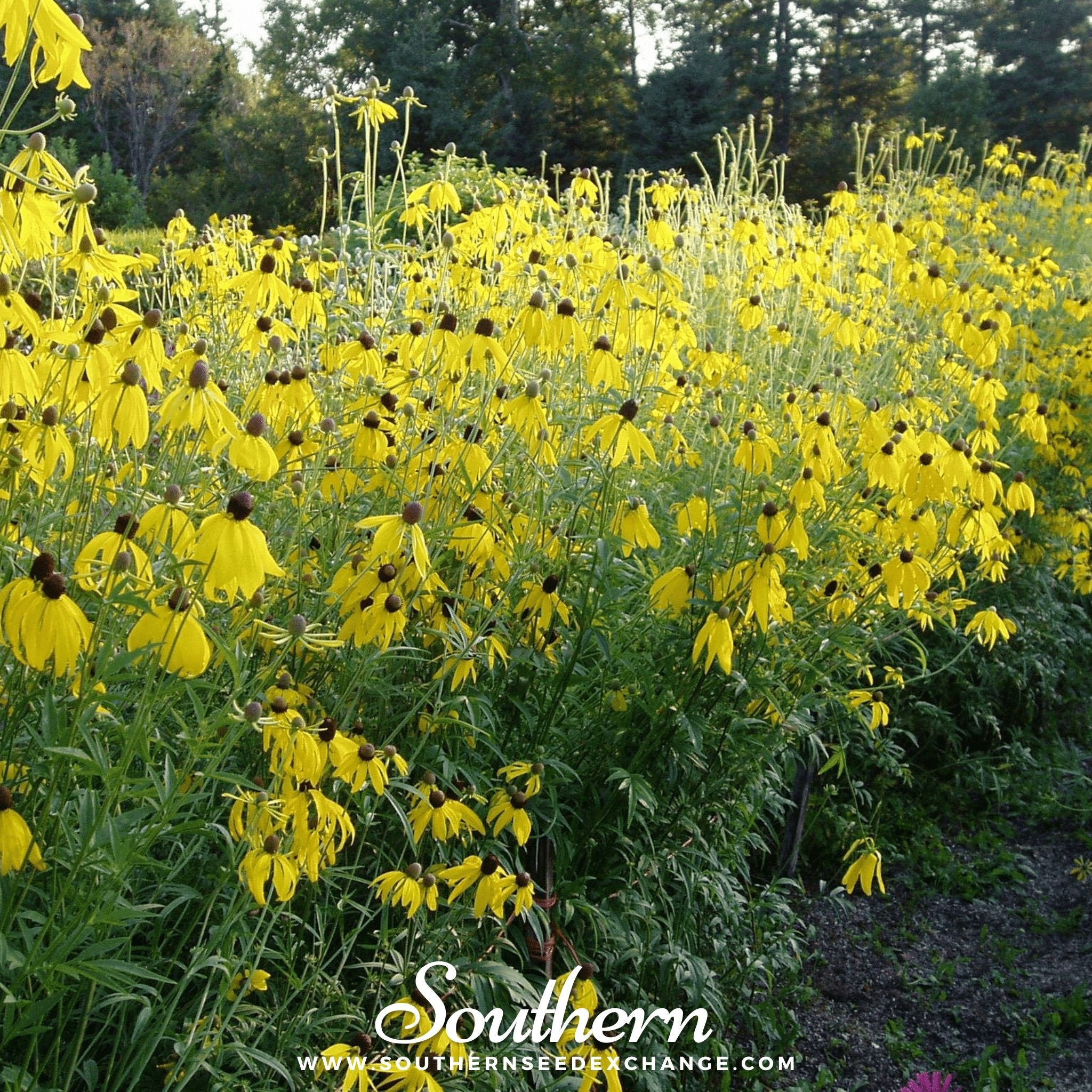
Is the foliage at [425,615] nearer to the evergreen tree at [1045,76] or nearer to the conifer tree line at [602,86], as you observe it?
the conifer tree line at [602,86]

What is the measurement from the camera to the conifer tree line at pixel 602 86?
695 inches

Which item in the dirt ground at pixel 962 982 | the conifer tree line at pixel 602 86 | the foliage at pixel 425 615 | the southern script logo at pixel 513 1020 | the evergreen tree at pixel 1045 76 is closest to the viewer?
the foliage at pixel 425 615

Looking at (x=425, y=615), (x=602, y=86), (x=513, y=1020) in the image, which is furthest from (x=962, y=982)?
(x=602, y=86)

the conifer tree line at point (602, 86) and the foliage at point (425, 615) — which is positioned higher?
the conifer tree line at point (602, 86)

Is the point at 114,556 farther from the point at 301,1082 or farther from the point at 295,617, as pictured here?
the point at 301,1082

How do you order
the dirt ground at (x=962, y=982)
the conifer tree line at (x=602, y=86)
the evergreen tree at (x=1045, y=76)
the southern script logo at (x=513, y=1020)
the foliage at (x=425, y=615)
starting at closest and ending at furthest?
the foliage at (x=425, y=615) < the southern script logo at (x=513, y=1020) < the dirt ground at (x=962, y=982) < the conifer tree line at (x=602, y=86) < the evergreen tree at (x=1045, y=76)

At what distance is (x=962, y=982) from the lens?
3.10 metres

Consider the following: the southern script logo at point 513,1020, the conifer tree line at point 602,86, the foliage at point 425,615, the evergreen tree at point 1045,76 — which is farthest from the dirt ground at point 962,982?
the evergreen tree at point 1045,76

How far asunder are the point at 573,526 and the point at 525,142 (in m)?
17.5

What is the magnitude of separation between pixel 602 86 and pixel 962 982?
62.2ft

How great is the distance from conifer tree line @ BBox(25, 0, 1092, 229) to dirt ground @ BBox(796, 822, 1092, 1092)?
1467 cm

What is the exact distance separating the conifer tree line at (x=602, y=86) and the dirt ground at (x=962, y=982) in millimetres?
14665

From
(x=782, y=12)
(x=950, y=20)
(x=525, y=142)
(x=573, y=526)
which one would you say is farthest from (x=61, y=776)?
(x=950, y=20)

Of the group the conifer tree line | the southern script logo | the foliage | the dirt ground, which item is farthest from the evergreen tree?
the southern script logo
